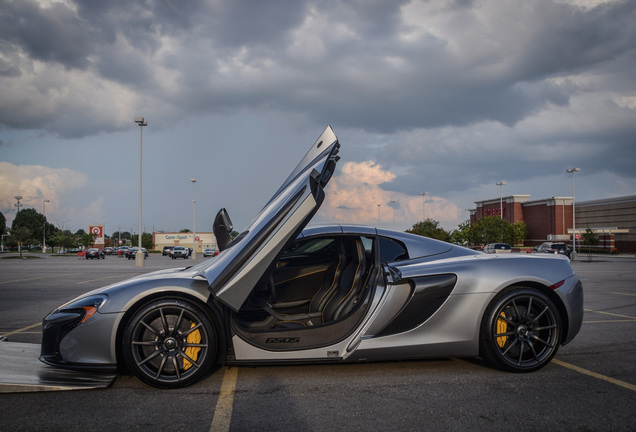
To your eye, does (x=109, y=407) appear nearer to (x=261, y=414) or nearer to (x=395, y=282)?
(x=261, y=414)

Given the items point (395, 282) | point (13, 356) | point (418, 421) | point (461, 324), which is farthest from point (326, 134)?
point (13, 356)

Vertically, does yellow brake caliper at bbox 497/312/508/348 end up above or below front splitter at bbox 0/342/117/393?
above

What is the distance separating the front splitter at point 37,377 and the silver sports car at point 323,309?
0.14m

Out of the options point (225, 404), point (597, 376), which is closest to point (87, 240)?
point (225, 404)

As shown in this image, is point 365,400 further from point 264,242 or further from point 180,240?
point 180,240

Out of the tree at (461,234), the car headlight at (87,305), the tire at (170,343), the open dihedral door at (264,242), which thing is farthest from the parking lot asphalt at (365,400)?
the tree at (461,234)

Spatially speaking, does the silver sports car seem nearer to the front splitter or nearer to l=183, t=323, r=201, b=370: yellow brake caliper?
l=183, t=323, r=201, b=370: yellow brake caliper

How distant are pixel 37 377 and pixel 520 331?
4.08 m

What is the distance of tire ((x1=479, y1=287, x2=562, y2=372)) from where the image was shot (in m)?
3.86

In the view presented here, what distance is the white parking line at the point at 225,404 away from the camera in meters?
2.79

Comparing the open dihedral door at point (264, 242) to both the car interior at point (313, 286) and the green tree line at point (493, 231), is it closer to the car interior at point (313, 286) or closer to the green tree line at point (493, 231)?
the car interior at point (313, 286)

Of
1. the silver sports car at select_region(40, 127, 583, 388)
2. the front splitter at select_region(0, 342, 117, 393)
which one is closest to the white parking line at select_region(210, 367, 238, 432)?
the silver sports car at select_region(40, 127, 583, 388)

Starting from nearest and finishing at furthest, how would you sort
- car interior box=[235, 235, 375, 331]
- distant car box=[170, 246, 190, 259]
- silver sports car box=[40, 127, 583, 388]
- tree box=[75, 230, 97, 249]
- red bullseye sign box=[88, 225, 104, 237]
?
1. silver sports car box=[40, 127, 583, 388]
2. car interior box=[235, 235, 375, 331]
3. distant car box=[170, 246, 190, 259]
4. red bullseye sign box=[88, 225, 104, 237]
5. tree box=[75, 230, 97, 249]

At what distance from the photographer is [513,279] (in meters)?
3.95
